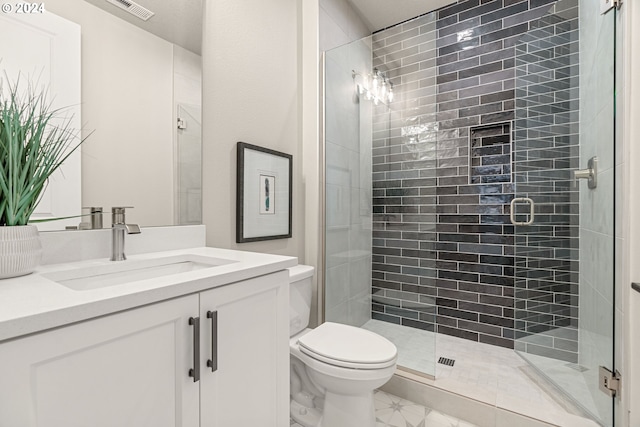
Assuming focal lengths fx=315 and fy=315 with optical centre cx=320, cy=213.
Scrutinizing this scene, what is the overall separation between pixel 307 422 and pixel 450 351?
4.05 feet

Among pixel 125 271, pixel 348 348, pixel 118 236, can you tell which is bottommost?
pixel 348 348

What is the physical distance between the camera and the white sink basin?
900 millimetres

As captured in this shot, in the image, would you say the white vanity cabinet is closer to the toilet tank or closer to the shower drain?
the toilet tank

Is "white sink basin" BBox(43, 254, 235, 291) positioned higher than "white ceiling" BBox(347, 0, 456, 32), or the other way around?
"white ceiling" BBox(347, 0, 456, 32)

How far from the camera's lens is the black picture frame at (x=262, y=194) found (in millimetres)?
1647

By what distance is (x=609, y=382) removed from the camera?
1.34 meters

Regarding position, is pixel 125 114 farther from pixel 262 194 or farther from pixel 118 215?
pixel 262 194

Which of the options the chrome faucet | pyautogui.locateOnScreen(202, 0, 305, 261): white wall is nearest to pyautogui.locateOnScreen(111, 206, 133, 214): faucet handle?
the chrome faucet

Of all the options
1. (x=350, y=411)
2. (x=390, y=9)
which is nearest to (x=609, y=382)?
(x=350, y=411)

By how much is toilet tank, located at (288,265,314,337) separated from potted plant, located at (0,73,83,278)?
105 cm

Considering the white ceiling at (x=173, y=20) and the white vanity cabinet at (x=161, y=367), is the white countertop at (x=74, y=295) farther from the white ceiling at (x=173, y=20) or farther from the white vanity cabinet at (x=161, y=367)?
the white ceiling at (x=173, y=20)

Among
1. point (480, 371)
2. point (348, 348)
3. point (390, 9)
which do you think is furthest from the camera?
point (390, 9)

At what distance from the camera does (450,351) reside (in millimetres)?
2262

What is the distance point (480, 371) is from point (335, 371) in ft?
3.81
